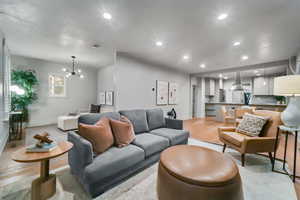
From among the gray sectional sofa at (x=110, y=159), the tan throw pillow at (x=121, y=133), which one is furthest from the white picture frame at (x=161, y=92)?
the tan throw pillow at (x=121, y=133)

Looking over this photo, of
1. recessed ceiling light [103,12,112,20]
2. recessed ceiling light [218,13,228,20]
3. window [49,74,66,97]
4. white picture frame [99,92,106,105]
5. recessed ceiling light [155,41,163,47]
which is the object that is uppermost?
recessed ceiling light [155,41,163,47]

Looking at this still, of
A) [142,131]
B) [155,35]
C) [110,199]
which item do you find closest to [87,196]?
[110,199]

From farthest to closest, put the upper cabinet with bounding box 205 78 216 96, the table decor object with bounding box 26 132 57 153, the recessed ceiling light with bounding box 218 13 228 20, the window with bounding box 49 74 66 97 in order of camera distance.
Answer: the upper cabinet with bounding box 205 78 216 96 < the window with bounding box 49 74 66 97 < the recessed ceiling light with bounding box 218 13 228 20 < the table decor object with bounding box 26 132 57 153

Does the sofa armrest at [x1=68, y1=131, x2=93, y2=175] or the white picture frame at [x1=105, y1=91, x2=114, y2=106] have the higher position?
the white picture frame at [x1=105, y1=91, x2=114, y2=106]

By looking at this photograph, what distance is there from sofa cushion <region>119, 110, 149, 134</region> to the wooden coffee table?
4.29ft

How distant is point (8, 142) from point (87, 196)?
3461 mm

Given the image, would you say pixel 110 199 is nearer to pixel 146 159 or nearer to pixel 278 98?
pixel 146 159

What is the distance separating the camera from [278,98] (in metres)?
6.95

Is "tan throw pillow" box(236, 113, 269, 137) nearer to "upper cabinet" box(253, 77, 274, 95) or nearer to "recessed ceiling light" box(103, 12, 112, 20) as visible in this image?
"recessed ceiling light" box(103, 12, 112, 20)

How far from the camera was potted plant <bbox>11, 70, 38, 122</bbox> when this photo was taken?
416 cm

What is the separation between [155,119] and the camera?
3148mm

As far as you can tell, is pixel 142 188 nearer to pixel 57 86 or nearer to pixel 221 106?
pixel 57 86

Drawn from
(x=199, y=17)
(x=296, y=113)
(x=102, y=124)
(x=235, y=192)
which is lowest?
(x=235, y=192)

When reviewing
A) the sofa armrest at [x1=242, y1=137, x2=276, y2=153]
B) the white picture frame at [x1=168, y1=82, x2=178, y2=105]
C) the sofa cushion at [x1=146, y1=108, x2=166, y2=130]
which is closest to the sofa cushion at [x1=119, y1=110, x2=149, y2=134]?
the sofa cushion at [x1=146, y1=108, x2=166, y2=130]
